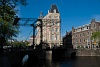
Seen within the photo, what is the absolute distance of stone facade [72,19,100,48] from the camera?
77.1 meters

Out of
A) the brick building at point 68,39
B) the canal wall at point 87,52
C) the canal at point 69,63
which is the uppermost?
the brick building at point 68,39

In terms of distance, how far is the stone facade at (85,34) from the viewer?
253 feet

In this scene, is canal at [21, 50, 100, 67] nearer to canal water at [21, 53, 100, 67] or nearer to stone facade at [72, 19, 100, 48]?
canal water at [21, 53, 100, 67]

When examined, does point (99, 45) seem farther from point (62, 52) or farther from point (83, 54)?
point (62, 52)

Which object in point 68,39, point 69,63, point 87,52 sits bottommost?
point 69,63

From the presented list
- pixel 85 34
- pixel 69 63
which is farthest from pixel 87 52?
pixel 69 63

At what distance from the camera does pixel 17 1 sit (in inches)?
619

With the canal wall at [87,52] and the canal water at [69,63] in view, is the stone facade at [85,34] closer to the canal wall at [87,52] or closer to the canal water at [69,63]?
A: the canal wall at [87,52]

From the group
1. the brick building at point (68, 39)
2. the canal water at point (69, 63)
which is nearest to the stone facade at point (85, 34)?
the brick building at point (68, 39)

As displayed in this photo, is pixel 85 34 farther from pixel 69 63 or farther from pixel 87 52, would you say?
pixel 69 63

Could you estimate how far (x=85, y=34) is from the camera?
82312 mm

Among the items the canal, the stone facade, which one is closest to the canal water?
the canal

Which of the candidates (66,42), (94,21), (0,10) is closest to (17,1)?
(0,10)

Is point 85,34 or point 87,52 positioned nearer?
point 87,52
